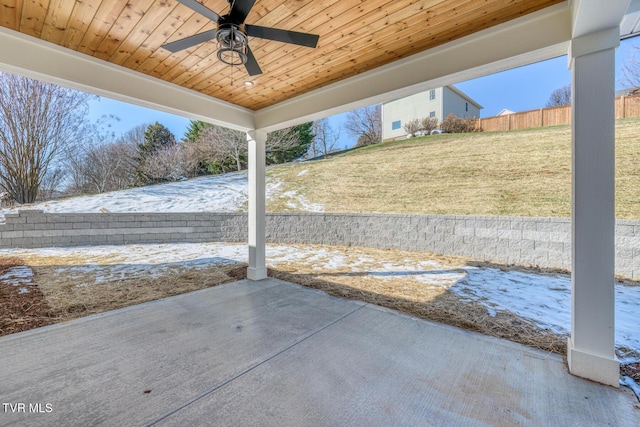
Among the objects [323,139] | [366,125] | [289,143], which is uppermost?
[366,125]

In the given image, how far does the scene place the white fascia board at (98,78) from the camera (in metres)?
2.33

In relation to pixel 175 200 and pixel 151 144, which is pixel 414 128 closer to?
pixel 175 200

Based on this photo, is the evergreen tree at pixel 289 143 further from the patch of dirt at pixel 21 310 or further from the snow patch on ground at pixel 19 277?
the patch of dirt at pixel 21 310

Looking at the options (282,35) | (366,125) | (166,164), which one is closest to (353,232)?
(282,35)

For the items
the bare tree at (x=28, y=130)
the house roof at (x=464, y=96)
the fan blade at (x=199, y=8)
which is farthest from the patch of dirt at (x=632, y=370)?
the house roof at (x=464, y=96)

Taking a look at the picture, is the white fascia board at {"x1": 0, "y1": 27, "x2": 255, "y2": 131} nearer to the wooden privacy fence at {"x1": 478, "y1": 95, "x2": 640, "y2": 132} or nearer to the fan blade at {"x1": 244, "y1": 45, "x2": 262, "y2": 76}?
the fan blade at {"x1": 244, "y1": 45, "x2": 262, "y2": 76}

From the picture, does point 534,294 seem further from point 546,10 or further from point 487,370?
point 546,10

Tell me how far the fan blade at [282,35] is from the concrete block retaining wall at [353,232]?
5.37 m

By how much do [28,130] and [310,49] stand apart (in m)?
10.9

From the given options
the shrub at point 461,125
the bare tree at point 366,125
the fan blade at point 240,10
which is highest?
the bare tree at point 366,125

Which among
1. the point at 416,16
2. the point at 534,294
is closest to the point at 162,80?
the point at 416,16

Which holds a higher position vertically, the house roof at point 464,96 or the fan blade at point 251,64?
the house roof at point 464,96

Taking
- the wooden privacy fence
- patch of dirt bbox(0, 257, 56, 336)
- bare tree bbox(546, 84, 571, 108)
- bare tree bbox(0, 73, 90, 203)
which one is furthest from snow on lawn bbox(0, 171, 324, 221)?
bare tree bbox(546, 84, 571, 108)

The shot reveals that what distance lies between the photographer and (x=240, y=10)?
71.1 inches
